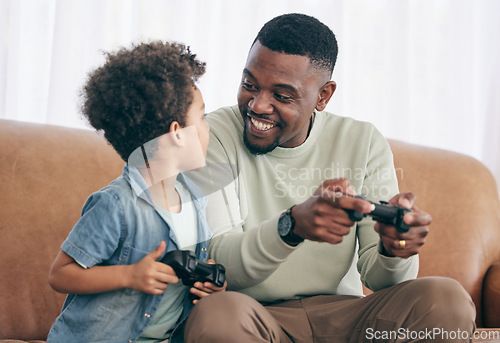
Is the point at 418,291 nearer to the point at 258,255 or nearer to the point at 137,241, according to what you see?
the point at 258,255

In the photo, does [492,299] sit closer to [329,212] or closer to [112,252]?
[329,212]

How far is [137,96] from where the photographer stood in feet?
3.72

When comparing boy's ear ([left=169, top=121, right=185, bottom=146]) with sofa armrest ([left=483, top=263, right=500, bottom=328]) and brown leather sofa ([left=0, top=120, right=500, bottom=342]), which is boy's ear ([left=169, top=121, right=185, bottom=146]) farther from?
sofa armrest ([left=483, top=263, right=500, bottom=328])

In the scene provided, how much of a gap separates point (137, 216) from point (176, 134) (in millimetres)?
196

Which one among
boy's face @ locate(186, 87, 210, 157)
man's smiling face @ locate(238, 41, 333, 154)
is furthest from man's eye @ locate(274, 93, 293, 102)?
boy's face @ locate(186, 87, 210, 157)

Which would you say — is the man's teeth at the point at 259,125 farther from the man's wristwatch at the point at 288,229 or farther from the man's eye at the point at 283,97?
the man's wristwatch at the point at 288,229

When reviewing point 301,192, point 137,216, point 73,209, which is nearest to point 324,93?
point 301,192

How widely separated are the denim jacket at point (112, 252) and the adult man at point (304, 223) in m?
0.16

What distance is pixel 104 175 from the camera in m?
1.67

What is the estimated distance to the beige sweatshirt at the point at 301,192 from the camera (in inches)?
52.4

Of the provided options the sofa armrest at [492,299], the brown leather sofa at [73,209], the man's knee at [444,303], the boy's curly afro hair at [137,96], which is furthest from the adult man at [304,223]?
the sofa armrest at [492,299]

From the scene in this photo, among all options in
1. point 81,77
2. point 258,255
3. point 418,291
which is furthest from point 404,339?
point 81,77

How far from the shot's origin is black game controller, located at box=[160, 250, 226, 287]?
1079 millimetres

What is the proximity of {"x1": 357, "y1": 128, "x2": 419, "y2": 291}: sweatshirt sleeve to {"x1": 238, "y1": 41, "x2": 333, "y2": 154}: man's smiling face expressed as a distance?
236 mm
